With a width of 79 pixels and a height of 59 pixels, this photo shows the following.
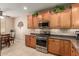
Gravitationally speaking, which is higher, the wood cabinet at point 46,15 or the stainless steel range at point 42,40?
the wood cabinet at point 46,15

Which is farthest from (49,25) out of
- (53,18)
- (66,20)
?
(66,20)

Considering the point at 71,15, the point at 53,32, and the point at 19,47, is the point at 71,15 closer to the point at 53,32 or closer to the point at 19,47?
the point at 53,32

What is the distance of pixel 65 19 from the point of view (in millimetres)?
3916

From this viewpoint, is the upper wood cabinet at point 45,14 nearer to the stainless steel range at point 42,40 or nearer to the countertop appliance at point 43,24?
the countertop appliance at point 43,24

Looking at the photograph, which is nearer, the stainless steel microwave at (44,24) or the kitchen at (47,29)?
the kitchen at (47,29)

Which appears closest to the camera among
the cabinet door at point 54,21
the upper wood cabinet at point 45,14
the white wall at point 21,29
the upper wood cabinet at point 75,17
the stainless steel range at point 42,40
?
the white wall at point 21,29

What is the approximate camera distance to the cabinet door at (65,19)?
3.80 m

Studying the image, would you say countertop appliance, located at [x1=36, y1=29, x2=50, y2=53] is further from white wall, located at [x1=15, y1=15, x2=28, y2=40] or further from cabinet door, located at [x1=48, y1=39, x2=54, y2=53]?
white wall, located at [x1=15, y1=15, x2=28, y2=40]

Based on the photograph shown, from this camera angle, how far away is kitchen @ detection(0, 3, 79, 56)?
3139 millimetres

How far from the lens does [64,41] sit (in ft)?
12.1

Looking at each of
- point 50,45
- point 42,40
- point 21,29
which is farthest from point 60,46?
point 21,29

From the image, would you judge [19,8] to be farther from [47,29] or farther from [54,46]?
[54,46]

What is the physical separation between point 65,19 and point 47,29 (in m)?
0.73

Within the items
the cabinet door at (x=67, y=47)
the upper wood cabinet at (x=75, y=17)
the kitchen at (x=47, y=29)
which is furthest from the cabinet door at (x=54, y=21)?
the cabinet door at (x=67, y=47)
